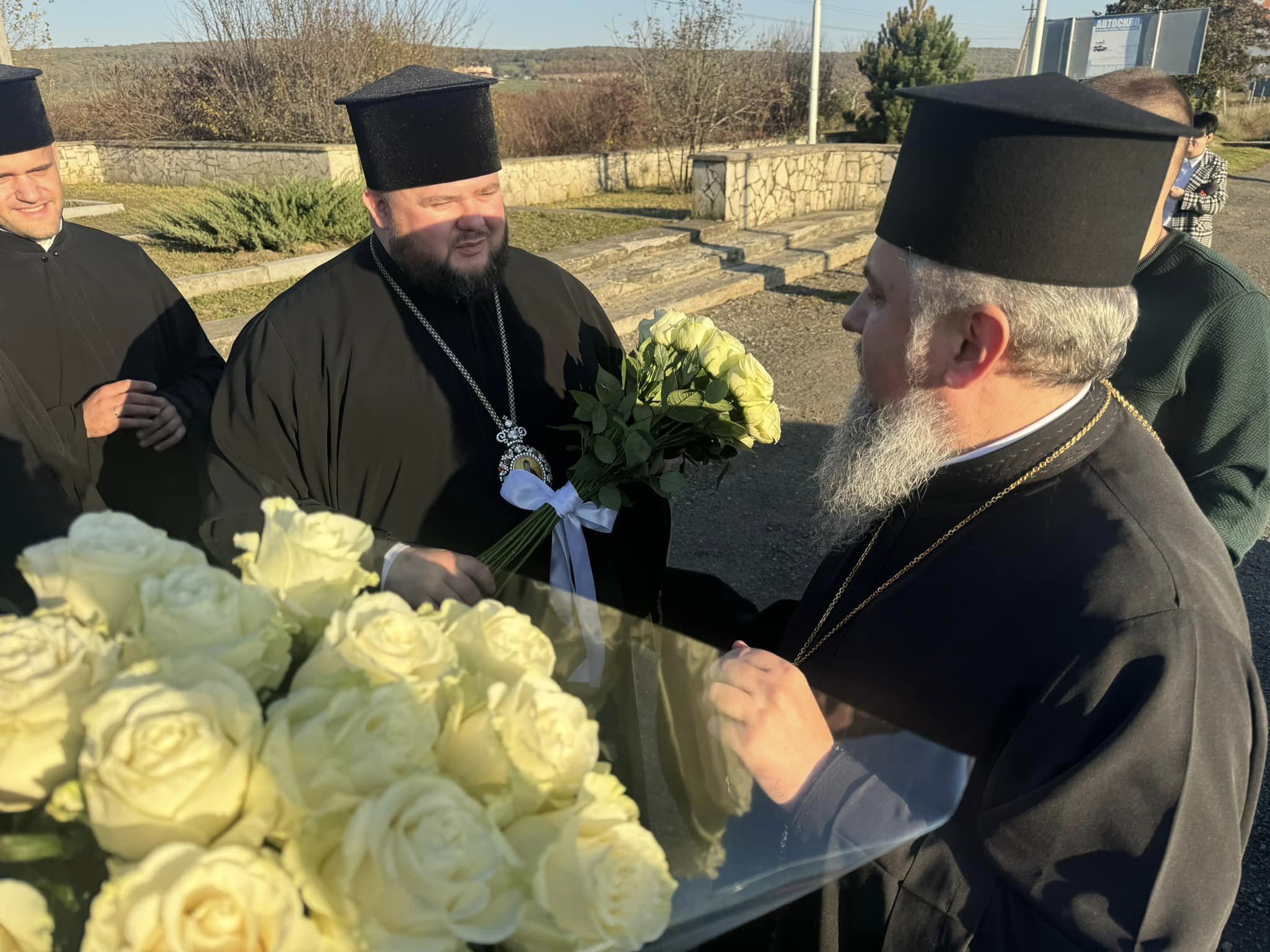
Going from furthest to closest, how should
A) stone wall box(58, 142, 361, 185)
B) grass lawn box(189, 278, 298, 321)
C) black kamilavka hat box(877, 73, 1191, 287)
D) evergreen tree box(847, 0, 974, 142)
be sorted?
evergreen tree box(847, 0, 974, 142) → stone wall box(58, 142, 361, 185) → grass lawn box(189, 278, 298, 321) → black kamilavka hat box(877, 73, 1191, 287)

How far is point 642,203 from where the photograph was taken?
16.0m

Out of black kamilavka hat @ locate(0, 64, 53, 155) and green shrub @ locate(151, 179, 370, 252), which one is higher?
black kamilavka hat @ locate(0, 64, 53, 155)

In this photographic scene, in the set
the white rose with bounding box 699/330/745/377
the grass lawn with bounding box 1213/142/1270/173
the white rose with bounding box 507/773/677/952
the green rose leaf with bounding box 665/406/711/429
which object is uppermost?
the white rose with bounding box 507/773/677/952

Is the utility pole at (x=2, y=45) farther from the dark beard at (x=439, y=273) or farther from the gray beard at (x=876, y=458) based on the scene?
the gray beard at (x=876, y=458)

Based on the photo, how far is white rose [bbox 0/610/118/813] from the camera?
717mm

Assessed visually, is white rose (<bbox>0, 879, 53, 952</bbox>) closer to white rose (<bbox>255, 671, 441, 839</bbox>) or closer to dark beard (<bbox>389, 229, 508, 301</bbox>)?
white rose (<bbox>255, 671, 441, 839</bbox>)

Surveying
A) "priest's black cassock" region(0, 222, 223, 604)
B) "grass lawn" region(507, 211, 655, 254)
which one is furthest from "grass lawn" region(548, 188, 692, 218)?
"priest's black cassock" region(0, 222, 223, 604)

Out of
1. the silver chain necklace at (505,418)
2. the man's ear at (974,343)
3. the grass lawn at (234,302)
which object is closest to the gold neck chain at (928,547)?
the man's ear at (974,343)

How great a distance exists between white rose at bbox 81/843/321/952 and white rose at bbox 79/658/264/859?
0.09 ft

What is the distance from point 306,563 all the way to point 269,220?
11.2 metres

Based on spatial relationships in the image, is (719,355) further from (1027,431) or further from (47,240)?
(47,240)

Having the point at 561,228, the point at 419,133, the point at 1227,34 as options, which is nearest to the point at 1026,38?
the point at 561,228

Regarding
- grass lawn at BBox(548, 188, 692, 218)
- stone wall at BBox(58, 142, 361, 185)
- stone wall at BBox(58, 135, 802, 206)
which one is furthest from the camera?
grass lawn at BBox(548, 188, 692, 218)

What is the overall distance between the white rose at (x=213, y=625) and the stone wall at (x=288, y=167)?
14.3m
